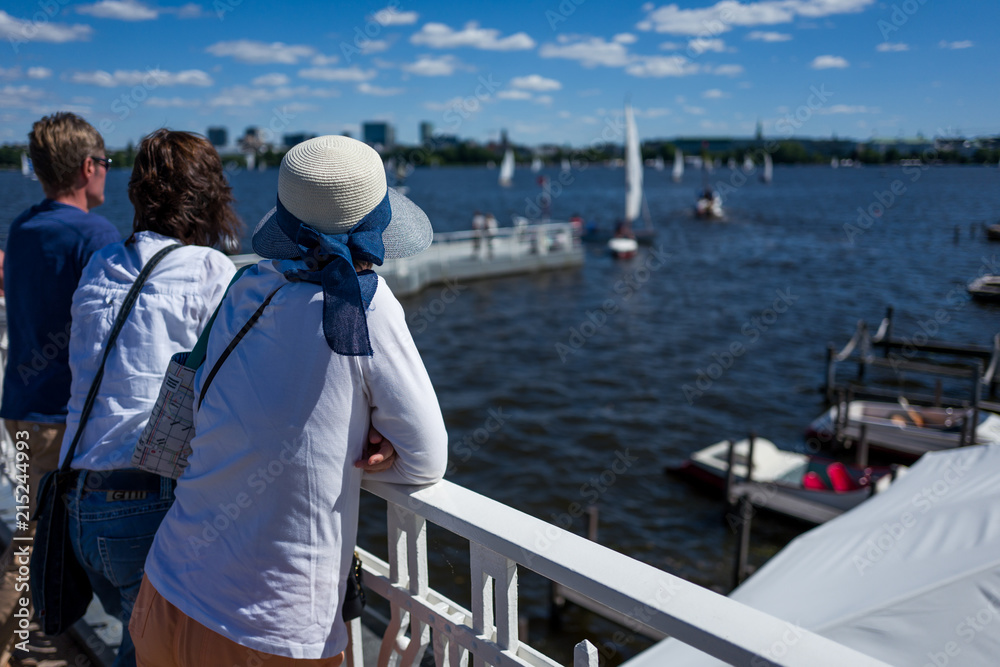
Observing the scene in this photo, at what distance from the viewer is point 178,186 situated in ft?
7.29

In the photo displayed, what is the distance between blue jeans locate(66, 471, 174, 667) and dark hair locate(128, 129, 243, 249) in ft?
2.54

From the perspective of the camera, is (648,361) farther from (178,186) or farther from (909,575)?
(178,186)

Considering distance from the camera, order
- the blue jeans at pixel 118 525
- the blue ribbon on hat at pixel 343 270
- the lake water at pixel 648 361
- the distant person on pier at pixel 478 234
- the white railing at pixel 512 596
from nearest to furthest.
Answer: the white railing at pixel 512 596
the blue ribbon on hat at pixel 343 270
the blue jeans at pixel 118 525
the lake water at pixel 648 361
the distant person on pier at pixel 478 234

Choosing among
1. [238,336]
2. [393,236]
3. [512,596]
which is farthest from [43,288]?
[512,596]

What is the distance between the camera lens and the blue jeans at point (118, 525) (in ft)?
6.84

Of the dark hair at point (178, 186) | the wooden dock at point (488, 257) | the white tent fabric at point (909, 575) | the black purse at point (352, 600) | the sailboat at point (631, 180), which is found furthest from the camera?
the sailboat at point (631, 180)

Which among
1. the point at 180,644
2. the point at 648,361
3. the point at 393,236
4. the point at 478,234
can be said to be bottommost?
the point at 648,361

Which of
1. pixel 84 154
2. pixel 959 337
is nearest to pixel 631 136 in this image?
pixel 959 337

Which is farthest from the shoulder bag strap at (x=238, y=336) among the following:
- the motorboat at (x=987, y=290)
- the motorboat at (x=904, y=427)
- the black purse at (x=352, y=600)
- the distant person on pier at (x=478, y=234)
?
the motorboat at (x=987, y=290)

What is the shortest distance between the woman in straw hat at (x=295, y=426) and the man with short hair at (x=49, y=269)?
3.94 ft

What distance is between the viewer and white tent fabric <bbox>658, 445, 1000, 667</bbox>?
2471 millimetres

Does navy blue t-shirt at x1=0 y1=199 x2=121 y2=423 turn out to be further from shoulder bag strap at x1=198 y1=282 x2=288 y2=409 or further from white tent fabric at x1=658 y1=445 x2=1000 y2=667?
white tent fabric at x1=658 y1=445 x2=1000 y2=667

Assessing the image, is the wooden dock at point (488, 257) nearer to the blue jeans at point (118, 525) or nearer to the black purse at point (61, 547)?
the black purse at point (61, 547)

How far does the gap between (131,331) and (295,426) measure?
2.75 ft
